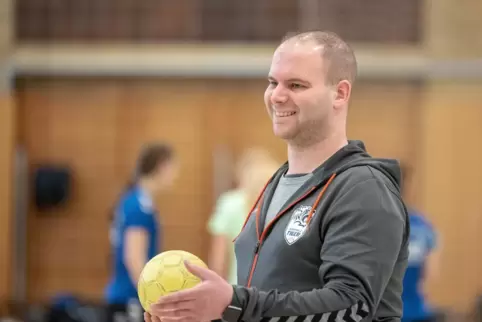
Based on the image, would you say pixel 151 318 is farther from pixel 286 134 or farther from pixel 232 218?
pixel 232 218

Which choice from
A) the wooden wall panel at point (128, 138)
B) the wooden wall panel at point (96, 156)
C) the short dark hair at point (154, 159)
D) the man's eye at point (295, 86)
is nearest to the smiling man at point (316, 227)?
the man's eye at point (295, 86)

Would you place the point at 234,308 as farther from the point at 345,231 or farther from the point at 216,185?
the point at 216,185

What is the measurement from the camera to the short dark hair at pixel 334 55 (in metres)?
2.58

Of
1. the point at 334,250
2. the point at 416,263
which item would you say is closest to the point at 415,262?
the point at 416,263

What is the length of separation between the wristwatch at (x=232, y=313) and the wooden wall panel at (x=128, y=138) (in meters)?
8.06

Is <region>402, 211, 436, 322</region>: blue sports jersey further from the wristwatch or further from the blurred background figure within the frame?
the wristwatch

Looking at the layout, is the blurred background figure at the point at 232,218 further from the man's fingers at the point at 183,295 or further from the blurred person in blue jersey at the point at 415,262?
the man's fingers at the point at 183,295

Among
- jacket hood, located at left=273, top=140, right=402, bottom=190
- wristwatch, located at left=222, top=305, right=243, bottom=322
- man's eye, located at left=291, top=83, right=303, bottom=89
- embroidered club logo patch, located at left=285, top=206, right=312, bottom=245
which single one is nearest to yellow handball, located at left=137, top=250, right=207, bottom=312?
wristwatch, located at left=222, top=305, right=243, bottom=322

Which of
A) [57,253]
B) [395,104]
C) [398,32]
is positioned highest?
[398,32]

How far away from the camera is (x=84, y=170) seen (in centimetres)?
1046

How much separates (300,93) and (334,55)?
16 cm

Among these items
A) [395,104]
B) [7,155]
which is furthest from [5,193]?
[395,104]

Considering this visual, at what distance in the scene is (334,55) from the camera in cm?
259

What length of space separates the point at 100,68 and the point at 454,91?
411 cm
